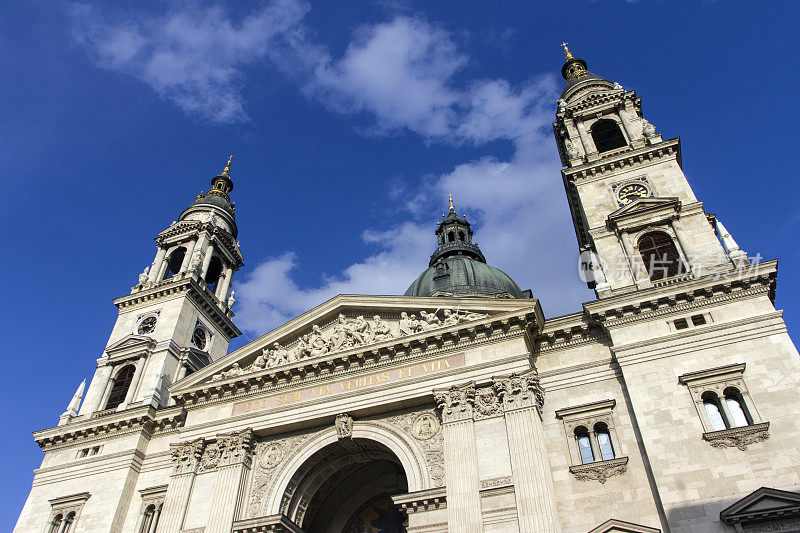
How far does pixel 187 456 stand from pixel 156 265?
57.7ft

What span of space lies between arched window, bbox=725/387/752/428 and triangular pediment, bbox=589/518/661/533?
404cm

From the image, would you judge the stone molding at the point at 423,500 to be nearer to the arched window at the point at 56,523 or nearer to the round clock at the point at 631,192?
the round clock at the point at 631,192

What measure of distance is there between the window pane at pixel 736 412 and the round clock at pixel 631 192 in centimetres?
1049

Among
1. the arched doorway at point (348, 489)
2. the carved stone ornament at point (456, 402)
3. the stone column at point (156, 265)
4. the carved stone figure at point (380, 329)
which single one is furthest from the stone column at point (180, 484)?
the stone column at point (156, 265)

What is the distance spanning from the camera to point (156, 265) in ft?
126

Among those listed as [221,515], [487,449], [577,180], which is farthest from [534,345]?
[221,515]

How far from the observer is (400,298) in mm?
24766

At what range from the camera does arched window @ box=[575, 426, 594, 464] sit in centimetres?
1944

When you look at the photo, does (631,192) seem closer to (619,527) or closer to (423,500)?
(619,527)

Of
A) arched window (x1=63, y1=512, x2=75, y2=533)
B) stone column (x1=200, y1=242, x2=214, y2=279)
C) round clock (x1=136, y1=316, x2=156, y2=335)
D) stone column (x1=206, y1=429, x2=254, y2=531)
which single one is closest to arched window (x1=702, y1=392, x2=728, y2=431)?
stone column (x1=206, y1=429, x2=254, y2=531)

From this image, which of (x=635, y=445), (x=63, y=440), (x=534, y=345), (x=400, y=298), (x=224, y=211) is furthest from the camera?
(x=224, y=211)

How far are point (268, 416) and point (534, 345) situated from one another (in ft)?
34.4

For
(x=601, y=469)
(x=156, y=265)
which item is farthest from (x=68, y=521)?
(x=601, y=469)

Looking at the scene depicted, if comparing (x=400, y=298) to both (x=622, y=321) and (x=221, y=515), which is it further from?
(x=221, y=515)
